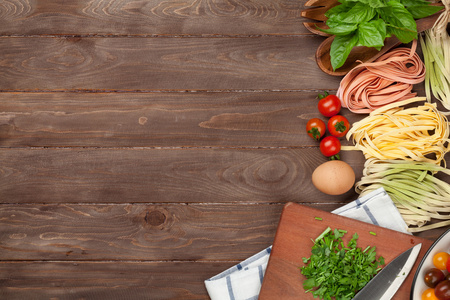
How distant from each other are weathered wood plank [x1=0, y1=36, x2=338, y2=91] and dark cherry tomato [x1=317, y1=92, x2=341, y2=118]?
109 millimetres

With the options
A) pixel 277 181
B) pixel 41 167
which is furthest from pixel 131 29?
pixel 277 181

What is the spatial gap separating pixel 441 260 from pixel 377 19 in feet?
2.72

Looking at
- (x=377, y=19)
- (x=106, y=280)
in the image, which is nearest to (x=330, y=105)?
(x=377, y=19)

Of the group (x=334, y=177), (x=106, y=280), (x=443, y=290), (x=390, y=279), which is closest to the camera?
(x=443, y=290)

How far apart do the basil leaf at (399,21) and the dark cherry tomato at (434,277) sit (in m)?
0.79

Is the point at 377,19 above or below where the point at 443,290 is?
above

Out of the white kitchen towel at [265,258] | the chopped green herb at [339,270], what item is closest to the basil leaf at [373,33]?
the white kitchen towel at [265,258]

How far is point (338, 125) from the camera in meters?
1.42

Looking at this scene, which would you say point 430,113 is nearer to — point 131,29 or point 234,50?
point 234,50

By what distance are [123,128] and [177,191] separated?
0.35 m

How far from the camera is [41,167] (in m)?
1.56

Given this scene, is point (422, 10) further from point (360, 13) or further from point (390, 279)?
point (390, 279)

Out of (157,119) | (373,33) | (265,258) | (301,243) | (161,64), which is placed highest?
(373,33)

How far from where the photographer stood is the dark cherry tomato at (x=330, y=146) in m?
1.43
